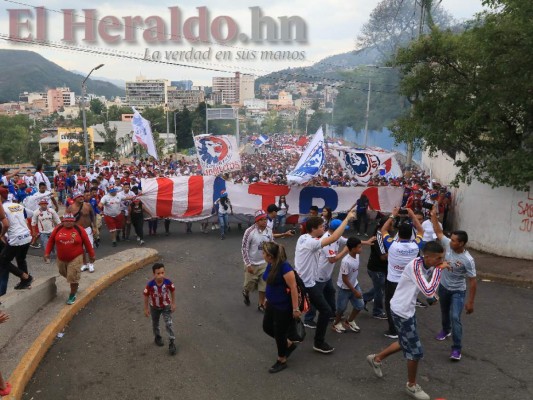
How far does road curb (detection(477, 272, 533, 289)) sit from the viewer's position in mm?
8505

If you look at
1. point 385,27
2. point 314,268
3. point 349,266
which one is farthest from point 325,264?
point 385,27

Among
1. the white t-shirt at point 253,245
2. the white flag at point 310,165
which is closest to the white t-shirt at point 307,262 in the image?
the white t-shirt at point 253,245

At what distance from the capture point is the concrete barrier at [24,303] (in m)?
5.64

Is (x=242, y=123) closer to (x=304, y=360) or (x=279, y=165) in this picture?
(x=279, y=165)

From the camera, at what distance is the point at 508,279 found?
8656mm

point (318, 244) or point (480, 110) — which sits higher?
point (480, 110)

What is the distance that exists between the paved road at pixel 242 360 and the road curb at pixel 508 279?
90cm

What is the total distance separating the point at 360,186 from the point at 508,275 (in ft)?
17.9

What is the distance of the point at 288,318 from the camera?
194 inches

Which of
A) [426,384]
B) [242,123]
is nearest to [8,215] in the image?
[426,384]

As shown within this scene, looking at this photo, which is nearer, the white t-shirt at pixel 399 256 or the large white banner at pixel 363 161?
the white t-shirt at pixel 399 256

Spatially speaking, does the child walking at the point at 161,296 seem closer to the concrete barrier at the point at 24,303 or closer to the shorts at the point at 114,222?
the concrete barrier at the point at 24,303

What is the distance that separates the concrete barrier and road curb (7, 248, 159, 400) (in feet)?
1.13

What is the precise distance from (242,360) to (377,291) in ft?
7.48
